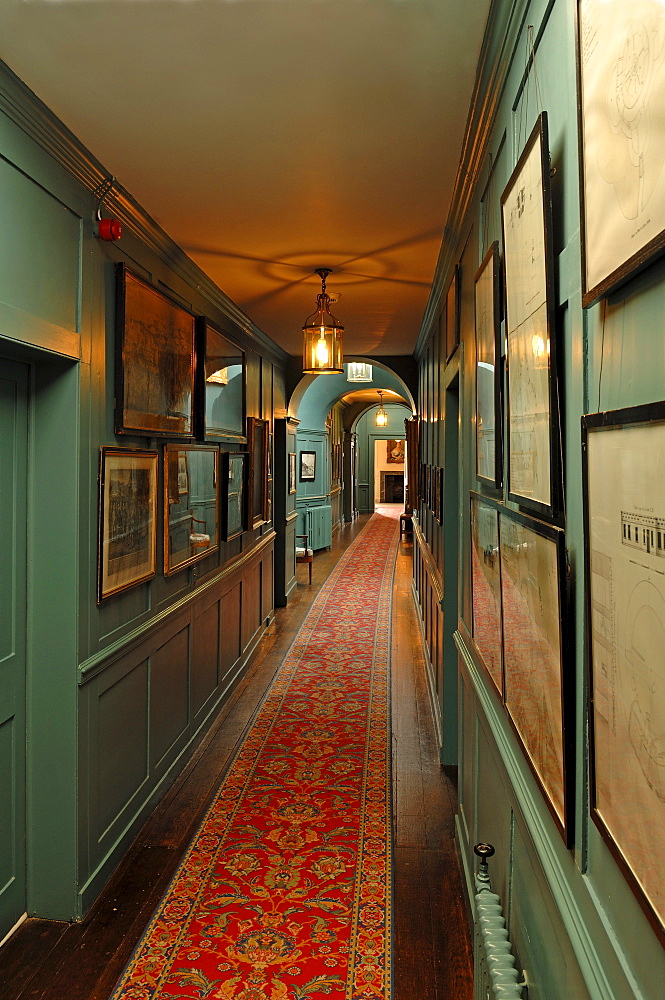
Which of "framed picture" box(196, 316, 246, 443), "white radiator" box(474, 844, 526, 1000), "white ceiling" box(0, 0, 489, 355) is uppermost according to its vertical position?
"white ceiling" box(0, 0, 489, 355)

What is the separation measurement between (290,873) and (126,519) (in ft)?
5.70

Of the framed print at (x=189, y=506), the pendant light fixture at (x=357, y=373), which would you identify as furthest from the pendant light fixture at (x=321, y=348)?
the pendant light fixture at (x=357, y=373)

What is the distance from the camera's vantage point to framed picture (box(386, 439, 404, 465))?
28609mm

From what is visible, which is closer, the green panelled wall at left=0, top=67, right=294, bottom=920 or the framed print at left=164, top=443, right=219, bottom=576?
the green panelled wall at left=0, top=67, right=294, bottom=920

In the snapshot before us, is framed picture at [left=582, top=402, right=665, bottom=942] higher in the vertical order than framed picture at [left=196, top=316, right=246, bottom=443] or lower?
lower

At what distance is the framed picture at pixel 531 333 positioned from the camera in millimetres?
1379

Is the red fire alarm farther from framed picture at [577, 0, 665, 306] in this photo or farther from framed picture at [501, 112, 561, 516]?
framed picture at [577, 0, 665, 306]

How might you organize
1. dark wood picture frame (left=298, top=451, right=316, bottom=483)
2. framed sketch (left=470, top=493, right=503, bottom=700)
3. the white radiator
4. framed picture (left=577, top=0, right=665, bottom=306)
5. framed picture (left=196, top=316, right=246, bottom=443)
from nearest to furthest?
framed picture (left=577, top=0, right=665, bottom=306)
the white radiator
framed sketch (left=470, top=493, right=503, bottom=700)
framed picture (left=196, top=316, right=246, bottom=443)
dark wood picture frame (left=298, top=451, right=316, bottom=483)

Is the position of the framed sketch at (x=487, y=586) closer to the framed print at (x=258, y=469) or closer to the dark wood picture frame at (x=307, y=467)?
the framed print at (x=258, y=469)

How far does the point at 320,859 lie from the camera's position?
3.30 m

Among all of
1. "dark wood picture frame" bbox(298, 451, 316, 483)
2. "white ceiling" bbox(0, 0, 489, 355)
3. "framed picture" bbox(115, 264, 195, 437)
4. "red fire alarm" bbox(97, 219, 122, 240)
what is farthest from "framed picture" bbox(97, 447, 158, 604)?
"dark wood picture frame" bbox(298, 451, 316, 483)

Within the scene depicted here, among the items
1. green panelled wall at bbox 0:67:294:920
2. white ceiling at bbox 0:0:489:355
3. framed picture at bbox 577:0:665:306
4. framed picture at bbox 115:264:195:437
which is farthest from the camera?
framed picture at bbox 115:264:195:437

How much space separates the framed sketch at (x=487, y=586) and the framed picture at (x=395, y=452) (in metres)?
25.7

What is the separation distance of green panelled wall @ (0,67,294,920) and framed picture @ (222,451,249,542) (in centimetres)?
163
